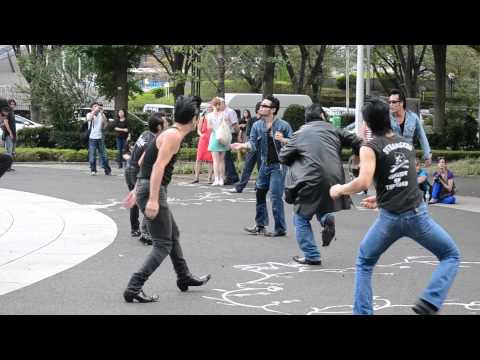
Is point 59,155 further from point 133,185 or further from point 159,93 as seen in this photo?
point 159,93

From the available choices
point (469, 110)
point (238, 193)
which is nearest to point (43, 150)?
point (238, 193)

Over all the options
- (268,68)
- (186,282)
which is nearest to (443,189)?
(186,282)

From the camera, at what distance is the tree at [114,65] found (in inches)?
1190

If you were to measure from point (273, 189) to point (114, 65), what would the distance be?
20683mm

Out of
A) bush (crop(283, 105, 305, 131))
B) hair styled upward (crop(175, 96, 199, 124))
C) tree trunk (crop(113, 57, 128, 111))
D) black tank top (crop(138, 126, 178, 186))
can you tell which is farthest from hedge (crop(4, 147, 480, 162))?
hair styled upward (crop(175, 96, 199, 124))

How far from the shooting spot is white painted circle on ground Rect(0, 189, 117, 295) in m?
9.21

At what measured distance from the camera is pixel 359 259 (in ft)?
22.3

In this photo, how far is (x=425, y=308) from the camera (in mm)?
6793

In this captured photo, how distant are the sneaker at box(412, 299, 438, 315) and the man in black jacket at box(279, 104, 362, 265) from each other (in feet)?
9.20

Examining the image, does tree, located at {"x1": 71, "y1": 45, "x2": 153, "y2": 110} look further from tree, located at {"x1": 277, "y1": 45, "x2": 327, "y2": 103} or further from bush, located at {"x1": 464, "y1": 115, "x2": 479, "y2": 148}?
bush, located at {"x1": 464, "y1": 115, "x2": 479, "y2": 148}

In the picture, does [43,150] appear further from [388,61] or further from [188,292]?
[388,61]

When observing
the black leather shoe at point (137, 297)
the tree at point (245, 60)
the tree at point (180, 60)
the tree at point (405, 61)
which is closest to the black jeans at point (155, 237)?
the black leather shoe at point (137, 297)

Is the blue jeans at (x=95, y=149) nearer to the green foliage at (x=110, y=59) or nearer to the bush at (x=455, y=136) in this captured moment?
the green foliage at (x=110, y=59)
